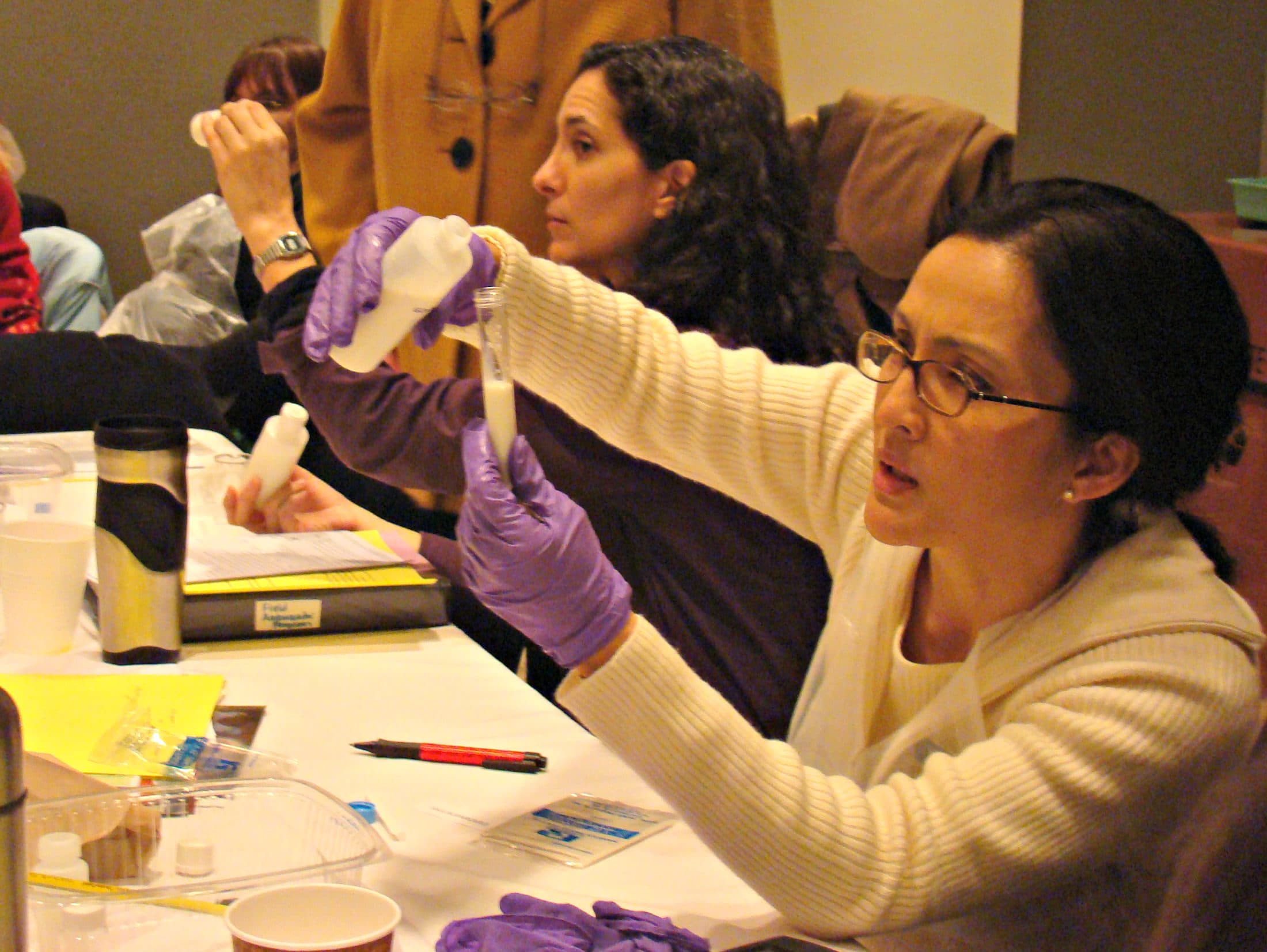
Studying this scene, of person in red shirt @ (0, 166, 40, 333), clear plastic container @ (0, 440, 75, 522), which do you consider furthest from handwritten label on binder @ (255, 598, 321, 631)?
person in red shirt @ (0, 166, 40, 333)

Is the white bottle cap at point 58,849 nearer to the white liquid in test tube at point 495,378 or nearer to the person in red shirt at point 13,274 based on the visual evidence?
the white liquid in test tube at point 495,378

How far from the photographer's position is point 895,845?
891 millimetres

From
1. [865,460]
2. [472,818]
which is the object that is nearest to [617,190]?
[865,460]

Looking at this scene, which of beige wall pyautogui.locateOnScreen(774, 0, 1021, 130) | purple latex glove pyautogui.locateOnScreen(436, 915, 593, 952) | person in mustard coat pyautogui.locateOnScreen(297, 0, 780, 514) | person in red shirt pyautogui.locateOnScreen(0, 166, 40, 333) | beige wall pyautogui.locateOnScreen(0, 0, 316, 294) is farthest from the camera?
beige wall pyautogui.locateOnScreen(0, 0, 316, 294)

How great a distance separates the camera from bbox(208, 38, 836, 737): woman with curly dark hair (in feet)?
4.83

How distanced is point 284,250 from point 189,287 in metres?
1.98

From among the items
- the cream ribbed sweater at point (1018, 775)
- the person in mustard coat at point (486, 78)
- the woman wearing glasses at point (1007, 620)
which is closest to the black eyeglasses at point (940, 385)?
the woman wearing glasses at point (1007, 620)

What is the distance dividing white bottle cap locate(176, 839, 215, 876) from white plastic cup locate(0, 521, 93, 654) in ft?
1.63

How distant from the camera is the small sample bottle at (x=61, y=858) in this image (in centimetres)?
70

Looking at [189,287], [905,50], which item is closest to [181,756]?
[905,50]

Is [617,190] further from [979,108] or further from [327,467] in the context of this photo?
[979,108]

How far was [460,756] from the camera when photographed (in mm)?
1024

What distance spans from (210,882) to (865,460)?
726mm

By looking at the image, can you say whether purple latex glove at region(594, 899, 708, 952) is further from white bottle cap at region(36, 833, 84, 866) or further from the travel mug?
the travel mug
